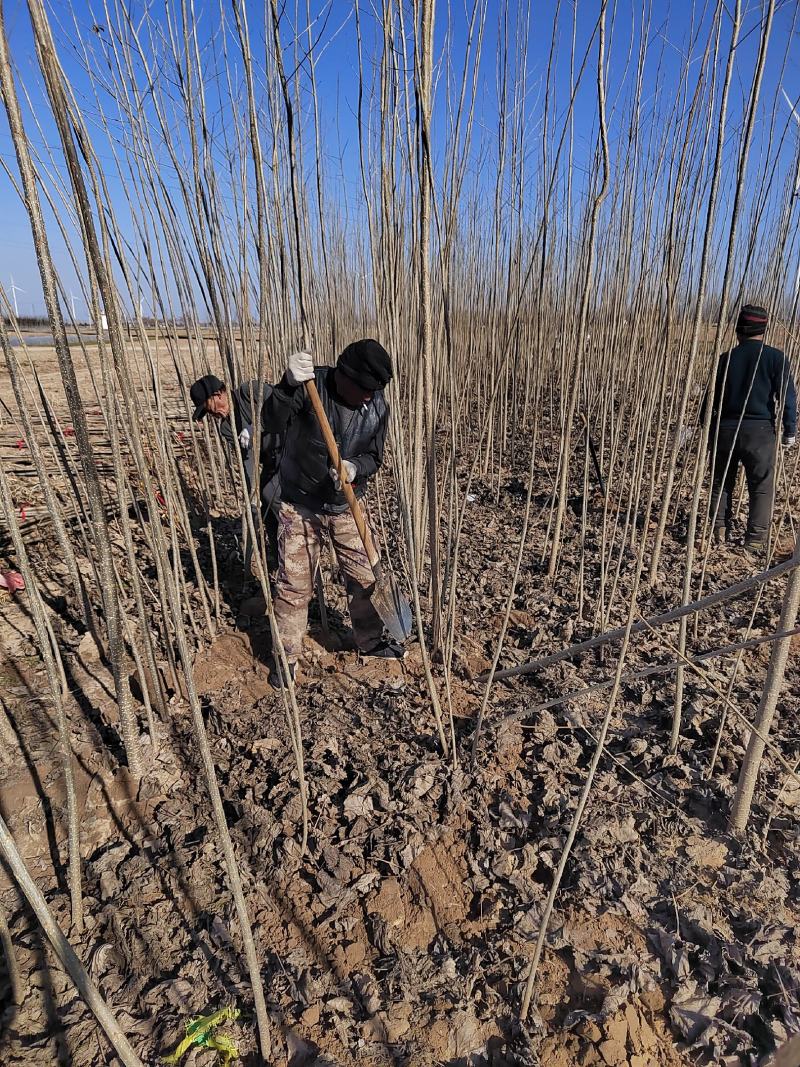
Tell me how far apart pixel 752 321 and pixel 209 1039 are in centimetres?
287

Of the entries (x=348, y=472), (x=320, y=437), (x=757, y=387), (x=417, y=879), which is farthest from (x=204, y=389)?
(x=757, y=387)

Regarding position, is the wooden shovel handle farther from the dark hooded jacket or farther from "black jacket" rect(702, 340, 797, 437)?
"black jacket" rect(702, 340, 797, 437)

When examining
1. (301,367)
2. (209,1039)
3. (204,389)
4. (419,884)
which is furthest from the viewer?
(204,389)

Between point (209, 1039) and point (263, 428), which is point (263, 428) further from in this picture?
point (209, 1039)

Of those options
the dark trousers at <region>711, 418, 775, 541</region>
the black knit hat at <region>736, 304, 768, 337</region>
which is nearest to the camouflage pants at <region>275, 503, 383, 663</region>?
the dark trousers at <region>711, 418, 775, 541</region>

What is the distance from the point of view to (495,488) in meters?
3.36

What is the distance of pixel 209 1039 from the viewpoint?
3.04ft

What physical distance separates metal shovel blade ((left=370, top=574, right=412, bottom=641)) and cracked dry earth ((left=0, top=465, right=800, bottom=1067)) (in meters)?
0.22

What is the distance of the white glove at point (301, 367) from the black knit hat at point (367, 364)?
106 millimetres

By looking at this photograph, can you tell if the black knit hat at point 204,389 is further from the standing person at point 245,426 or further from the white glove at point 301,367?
the white glove at point 301,367

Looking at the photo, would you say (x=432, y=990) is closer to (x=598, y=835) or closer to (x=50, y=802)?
(x=598, y=835)

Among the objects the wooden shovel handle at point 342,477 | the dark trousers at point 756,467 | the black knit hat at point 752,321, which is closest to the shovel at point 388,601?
the wooden shovel handle at point 342,477

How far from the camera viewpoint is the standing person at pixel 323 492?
1.81 m

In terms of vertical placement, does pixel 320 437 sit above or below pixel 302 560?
above
